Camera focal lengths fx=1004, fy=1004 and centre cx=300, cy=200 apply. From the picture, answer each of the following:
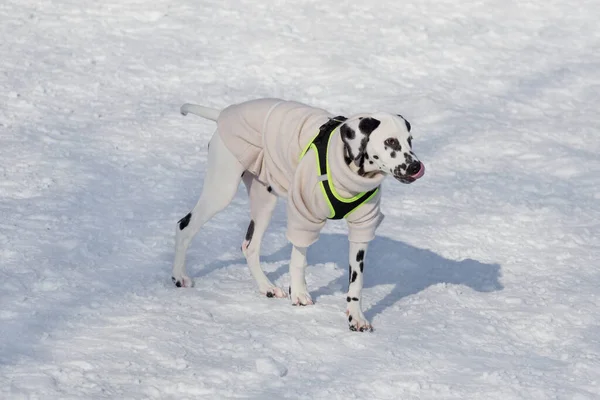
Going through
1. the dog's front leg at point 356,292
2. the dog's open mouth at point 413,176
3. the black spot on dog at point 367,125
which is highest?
the black spot on dog at point 367,125

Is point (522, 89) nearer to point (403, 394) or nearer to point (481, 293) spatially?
point (481, 293)

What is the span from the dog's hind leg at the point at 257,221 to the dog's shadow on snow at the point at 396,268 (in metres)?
0.28

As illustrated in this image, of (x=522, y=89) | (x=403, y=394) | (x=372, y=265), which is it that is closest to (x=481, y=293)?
(x=372, y=265)

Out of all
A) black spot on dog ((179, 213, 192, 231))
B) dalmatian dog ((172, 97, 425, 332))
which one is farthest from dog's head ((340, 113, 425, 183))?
black spot on dog ((179, 213, 192, 231))

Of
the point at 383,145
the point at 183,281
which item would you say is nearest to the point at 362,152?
the point at 383,145

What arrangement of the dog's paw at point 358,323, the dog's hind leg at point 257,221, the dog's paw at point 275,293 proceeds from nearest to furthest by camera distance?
the dog's paw at point 358,323, the dog's paw at point 275,293, the dog's hind leg at point 257,221

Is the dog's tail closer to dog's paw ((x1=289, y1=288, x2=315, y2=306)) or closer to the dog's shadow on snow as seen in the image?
→ the dog's shadow on snow

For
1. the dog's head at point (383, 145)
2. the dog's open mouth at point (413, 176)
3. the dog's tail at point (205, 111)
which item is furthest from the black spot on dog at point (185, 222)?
the dog's open mouth at point (413, 176)

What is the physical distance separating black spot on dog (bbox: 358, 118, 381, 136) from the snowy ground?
1166 mm

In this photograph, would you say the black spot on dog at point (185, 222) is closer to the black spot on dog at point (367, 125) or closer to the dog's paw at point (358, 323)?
the dog's paw at point (358, 323)

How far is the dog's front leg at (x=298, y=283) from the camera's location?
5922 millimetres

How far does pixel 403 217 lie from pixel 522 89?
372 cm

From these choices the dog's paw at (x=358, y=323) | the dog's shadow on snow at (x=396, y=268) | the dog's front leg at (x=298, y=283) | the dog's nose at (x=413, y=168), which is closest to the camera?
the dog's nose at (x=413, y=168)

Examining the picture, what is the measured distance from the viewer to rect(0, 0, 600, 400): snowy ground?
5152mm
